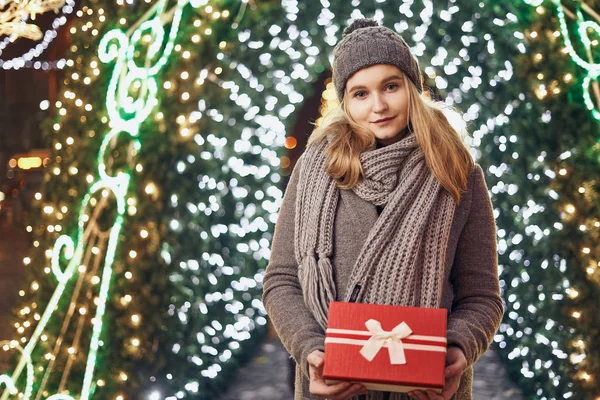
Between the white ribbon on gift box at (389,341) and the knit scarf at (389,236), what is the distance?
190 millimetres

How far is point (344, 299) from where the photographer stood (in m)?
1.63

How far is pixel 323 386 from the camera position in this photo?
146cm

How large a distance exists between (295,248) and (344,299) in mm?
176

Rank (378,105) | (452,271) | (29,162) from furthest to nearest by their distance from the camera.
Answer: (29,162), (452,271), (378,105)

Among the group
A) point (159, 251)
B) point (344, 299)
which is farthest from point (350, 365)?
point (159, 251)

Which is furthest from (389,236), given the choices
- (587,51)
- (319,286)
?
(587,51)

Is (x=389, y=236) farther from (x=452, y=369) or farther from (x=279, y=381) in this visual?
(x=279, y=381)

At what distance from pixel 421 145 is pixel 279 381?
10.9 feet

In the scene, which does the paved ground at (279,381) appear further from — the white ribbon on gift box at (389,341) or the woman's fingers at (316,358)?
the white ribbon on gift box at (389,341)

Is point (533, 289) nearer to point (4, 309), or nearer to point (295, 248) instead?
point (295, 248)

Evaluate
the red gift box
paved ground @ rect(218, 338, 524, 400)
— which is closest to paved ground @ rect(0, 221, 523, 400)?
paved ground @ rect(218, 338, 524, 400)

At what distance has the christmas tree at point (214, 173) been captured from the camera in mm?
3514

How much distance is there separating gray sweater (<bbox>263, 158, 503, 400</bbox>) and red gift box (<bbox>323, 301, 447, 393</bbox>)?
0.60 ft

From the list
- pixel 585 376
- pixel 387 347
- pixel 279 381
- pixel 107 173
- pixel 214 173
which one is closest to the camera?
pixel 387 347
